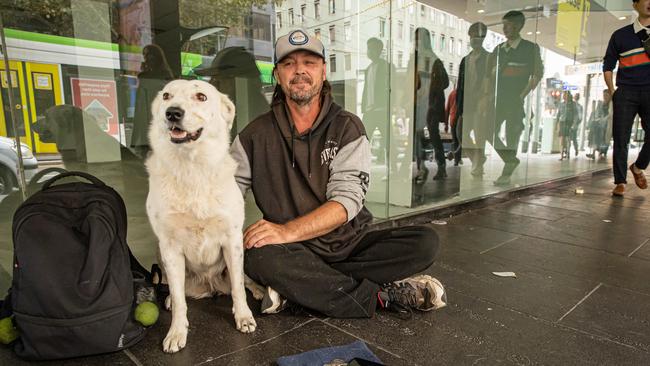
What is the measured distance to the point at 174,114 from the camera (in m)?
1.52

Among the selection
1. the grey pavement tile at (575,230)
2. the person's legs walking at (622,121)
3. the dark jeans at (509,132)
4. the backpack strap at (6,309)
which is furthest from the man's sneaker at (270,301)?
the person's legs walking at (622,121)

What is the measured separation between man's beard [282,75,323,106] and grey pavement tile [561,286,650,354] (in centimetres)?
170

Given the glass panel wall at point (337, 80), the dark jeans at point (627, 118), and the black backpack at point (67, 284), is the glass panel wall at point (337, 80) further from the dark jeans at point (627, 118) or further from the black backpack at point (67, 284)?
the dark jeans at point (627, 118)

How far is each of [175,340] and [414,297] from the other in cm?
114

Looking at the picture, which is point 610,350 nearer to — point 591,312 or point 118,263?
point 591,312

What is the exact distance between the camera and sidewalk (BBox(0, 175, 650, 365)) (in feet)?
5.12

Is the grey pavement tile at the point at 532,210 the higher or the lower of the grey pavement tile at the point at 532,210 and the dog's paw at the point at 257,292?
the lower

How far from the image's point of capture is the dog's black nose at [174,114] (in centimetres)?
152

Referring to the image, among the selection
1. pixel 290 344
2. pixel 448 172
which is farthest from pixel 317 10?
pixel 290 344

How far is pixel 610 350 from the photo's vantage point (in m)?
1.59

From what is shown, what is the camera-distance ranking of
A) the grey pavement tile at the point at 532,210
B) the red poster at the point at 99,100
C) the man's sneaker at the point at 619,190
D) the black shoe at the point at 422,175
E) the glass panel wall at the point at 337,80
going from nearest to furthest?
the glass panel wall at the point at 337,80, the red poster at the point at 99,100, the grey pavement tile at the point at 532,210, the black shoe at the point at 422,175, the man's sneaker at the point at 619,190

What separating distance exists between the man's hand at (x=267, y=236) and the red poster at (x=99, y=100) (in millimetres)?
1440

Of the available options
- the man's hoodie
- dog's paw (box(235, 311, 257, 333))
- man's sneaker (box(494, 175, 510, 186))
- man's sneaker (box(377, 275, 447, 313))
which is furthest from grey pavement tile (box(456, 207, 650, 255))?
dog's paw (box(235, 311, 257, 333))

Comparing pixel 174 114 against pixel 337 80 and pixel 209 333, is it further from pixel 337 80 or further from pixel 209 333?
pixel 337 80
